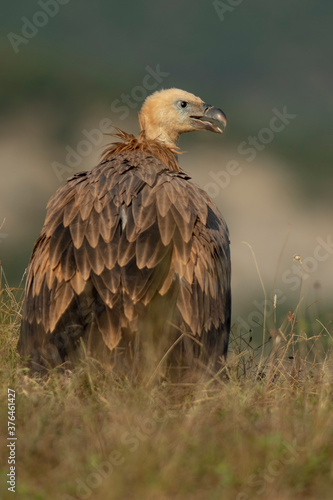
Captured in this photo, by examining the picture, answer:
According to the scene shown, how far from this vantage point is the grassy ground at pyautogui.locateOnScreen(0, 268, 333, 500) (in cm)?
435

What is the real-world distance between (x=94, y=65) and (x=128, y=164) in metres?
86.5

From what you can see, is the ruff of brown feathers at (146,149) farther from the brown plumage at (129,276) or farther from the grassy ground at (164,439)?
the grassy ground at (164,439)

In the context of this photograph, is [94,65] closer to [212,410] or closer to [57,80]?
[57,80]

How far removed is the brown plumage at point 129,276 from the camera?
6.16m

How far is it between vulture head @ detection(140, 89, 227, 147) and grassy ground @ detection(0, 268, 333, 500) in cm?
433

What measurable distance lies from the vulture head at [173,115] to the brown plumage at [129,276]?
2590mm

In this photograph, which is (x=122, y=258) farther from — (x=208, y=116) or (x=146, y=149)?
(x=208, y=116)

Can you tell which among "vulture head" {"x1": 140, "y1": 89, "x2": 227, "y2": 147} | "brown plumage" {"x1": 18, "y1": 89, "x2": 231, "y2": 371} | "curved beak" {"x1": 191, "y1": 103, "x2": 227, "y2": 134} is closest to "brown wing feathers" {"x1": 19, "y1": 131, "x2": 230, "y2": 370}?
"brown plumage" {"x1": 18, "y1": 89, "x2": 231, "y2": 371}

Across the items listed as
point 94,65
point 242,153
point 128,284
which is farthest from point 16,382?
point 94,65

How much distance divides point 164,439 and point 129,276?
179 centimetres

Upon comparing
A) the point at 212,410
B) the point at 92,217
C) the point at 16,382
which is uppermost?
the point at 92,217

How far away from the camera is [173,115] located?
9773 mm

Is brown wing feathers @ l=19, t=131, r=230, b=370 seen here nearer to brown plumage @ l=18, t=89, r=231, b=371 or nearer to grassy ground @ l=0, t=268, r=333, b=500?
brown plumage @ l=18, t=89, r=231, b=371

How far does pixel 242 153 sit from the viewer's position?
231 feet
